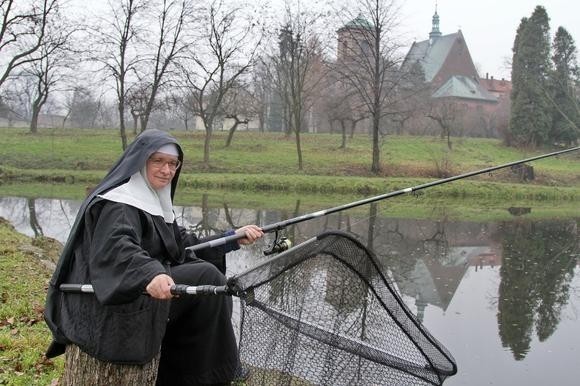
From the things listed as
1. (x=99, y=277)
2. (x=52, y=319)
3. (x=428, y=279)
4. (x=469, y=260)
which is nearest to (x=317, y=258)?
(x=99, y=277)

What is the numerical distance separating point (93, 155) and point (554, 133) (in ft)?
105

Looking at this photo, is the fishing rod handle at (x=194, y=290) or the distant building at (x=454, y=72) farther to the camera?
the distant building at (x=454, y=72)

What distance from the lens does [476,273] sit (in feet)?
32.9

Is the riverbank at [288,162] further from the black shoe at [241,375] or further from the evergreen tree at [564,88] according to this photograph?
the black shoe at [241,375]

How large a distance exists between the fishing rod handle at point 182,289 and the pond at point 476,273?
1.52m

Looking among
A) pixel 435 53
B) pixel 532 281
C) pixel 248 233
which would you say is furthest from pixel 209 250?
pixel 435 53

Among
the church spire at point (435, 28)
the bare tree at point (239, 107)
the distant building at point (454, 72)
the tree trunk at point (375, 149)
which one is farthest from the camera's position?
the church spire at point (435, 28)

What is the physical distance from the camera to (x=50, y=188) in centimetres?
2128

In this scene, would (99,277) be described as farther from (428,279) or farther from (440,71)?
(440,71)

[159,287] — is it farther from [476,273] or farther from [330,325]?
[476,273]

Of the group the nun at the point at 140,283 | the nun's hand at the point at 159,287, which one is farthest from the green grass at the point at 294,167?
the nun's hand at the point at 159,287

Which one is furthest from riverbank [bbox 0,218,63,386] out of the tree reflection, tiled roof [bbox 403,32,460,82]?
tiled roof [bbox 403,32,460,82]

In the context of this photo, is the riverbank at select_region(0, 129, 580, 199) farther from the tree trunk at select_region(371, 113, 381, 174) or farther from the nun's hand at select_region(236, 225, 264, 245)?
the nun's hand at select_region(236, 225, 264, 245)

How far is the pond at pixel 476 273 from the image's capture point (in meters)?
5.95
